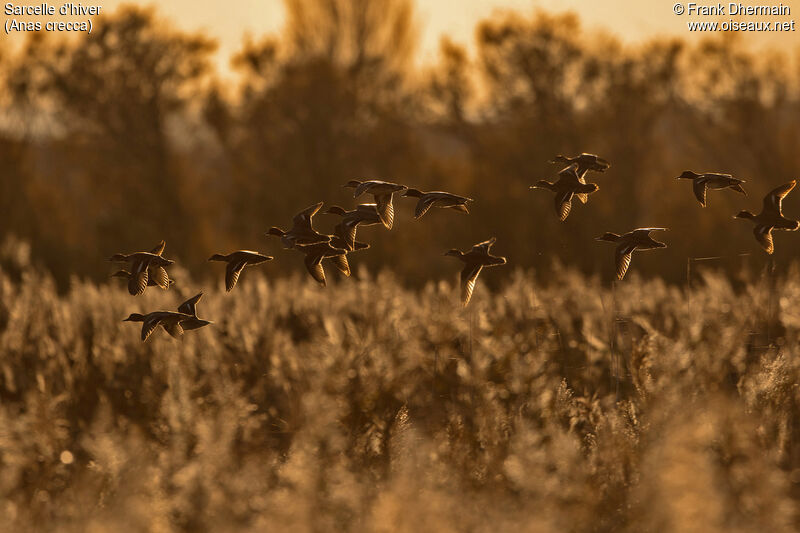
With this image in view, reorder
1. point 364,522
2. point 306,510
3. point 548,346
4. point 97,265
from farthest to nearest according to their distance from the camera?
point 97,265 → point 548,346 → point 364,522 → point 306,510

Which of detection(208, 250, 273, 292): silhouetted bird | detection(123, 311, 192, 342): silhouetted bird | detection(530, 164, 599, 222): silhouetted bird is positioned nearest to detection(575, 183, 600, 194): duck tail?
detection(530, 164, 599, 222): silhouetted bird

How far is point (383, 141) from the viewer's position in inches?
739

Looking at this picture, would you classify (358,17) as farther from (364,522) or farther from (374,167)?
(364,522)

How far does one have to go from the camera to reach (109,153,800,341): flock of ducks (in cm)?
310

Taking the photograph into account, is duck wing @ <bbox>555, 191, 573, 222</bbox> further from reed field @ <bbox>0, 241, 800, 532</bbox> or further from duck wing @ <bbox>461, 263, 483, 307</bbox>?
reed field @ <bbox>0, 241, 800, 532</bbox>

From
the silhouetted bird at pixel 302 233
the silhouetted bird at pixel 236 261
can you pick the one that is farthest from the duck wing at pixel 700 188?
the silhouetted bird at pixel 236 261

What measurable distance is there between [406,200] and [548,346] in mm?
13036

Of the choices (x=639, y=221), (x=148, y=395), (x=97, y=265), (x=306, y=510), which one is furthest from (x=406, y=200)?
(x=306, y=510)

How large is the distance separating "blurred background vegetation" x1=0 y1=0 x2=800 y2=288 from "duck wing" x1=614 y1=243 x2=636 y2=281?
500 inches

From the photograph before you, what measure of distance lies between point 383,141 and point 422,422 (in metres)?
14.3

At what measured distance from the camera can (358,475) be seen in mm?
3836

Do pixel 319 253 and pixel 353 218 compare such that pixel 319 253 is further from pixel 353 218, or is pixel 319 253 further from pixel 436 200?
pixel 436 200

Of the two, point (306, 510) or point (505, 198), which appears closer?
point (306, 510)

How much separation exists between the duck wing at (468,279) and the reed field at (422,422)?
489mm
